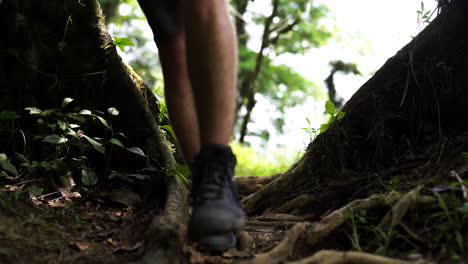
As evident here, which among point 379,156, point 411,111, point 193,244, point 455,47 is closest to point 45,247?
point 193,244

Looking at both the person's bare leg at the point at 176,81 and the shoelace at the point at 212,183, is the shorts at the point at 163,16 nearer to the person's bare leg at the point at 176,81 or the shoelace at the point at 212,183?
the person's bare leg at the point at 176,81

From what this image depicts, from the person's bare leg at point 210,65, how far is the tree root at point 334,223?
48 cm

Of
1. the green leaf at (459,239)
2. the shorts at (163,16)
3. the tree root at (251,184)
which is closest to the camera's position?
the green leaf at (459,239)

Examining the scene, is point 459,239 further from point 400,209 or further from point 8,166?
point 8,166

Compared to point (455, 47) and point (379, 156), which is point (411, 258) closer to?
point (379, 156)

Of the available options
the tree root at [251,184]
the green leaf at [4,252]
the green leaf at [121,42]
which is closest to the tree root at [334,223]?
the green leaf at [4,252]

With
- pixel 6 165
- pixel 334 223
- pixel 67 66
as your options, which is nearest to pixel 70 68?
pixel 67 66

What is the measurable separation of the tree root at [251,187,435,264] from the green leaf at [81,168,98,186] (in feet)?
4.23

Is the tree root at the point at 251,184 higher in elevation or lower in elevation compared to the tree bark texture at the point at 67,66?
lower

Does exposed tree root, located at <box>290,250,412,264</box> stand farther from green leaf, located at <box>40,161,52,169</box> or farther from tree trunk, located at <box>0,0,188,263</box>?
green leaf, located at <box>40,161,52,169</box>

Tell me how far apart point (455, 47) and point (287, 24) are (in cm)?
1209

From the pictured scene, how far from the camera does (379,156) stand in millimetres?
2492

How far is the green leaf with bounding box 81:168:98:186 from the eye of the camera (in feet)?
8.02

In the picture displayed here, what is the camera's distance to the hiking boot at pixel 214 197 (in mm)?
1580
